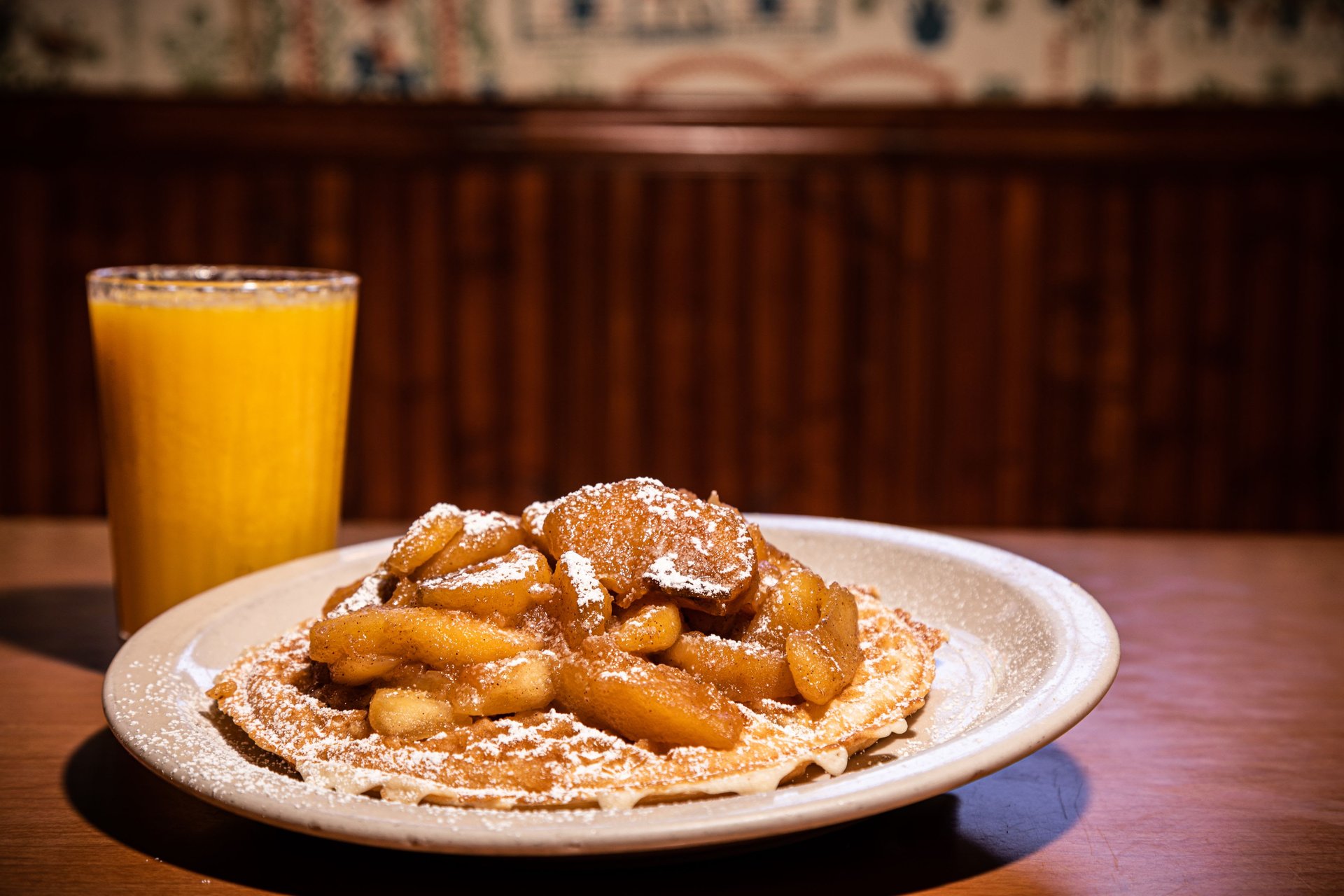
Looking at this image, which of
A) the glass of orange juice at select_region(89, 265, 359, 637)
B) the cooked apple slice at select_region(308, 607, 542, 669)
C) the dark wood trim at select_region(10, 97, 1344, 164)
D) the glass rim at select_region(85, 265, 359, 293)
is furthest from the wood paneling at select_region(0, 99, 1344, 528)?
the cooked apple slice at select_region(308, 607, 542, 669)

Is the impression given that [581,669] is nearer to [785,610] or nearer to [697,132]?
[785,610]

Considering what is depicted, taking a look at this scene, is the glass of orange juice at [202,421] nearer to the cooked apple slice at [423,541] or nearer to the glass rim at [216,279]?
the glass rim at [216,279]

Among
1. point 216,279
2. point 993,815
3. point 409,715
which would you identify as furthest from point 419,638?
point 216,279

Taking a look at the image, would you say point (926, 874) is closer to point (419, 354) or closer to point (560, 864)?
point (560, 864)

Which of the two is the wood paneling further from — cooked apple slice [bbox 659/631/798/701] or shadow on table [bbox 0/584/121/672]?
cooked apple slice [bbox 659/631/798/701]

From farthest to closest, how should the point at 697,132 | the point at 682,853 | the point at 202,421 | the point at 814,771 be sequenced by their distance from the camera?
the point at 697,132 → the point at 202,421 → the point at 814,771 → the point at 682,853

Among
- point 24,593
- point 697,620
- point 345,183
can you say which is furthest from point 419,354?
point 697,620
